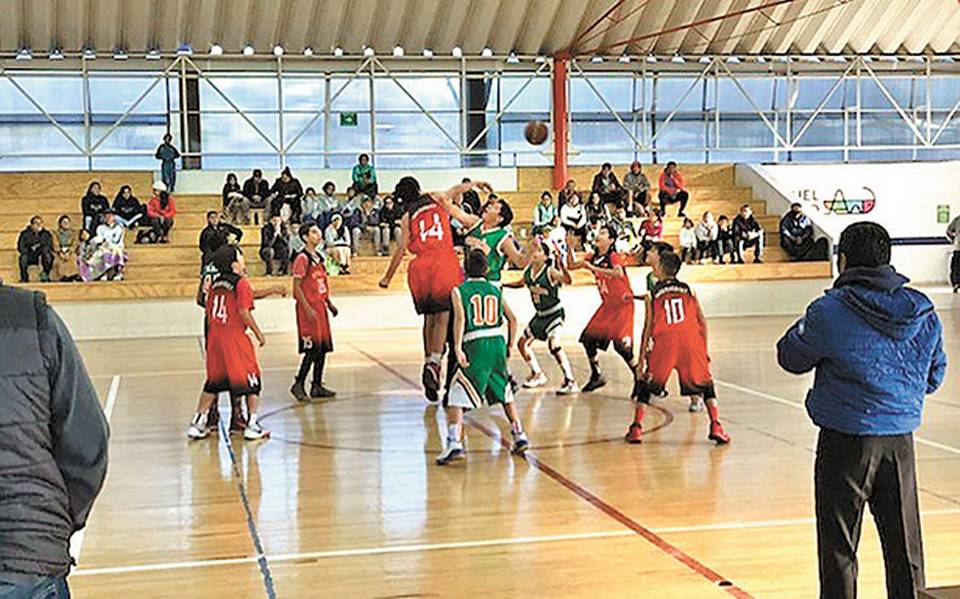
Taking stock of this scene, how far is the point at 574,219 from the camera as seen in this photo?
76.7 ft

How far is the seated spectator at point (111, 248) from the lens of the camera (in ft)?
69.4

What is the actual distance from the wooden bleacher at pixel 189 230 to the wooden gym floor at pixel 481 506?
9585mm

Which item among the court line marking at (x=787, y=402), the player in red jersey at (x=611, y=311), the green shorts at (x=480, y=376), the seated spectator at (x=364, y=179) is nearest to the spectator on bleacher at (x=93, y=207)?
the seated spectator at (x=364, y=179)

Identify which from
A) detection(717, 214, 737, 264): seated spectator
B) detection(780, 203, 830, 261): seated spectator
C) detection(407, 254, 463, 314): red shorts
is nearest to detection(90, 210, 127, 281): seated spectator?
detection(717, 214, 737, 264): seated spectator

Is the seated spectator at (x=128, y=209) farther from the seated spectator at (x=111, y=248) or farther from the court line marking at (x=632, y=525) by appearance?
the court line marking at (x=632, y=525)

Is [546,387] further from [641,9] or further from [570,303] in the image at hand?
[641,9]

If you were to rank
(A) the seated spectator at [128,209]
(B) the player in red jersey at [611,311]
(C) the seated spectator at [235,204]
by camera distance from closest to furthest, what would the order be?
(B) the player in red jersey at [611,311] < (A) the seated spectator at [128,209] < (C) the seated spectator at [235,204]

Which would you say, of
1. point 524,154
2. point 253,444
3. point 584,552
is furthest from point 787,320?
point 584,552

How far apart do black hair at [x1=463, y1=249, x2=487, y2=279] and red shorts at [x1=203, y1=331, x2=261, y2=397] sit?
6.57 ft

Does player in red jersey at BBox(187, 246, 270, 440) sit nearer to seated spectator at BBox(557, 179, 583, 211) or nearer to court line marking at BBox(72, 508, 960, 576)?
court line marking at BBox(72, 508, 960, 576)

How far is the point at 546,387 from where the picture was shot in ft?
40.1

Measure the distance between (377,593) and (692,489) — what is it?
2.58 metres

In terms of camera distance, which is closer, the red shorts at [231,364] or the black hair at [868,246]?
the black hair at [868,246]

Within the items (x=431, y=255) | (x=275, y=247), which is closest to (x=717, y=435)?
(x=431, y=255)
